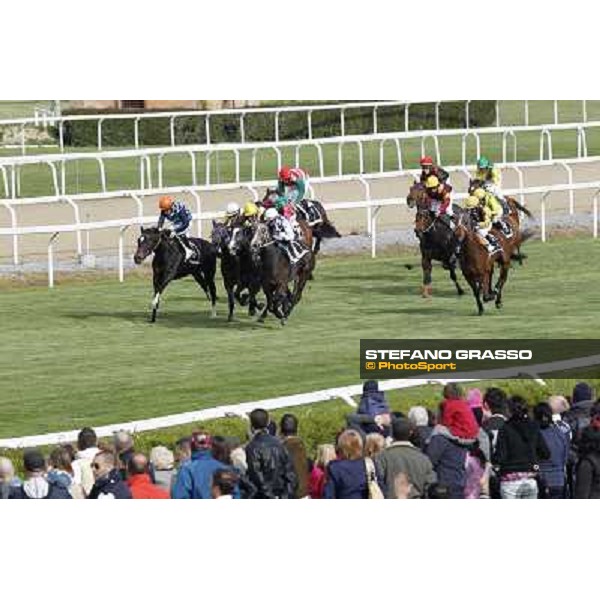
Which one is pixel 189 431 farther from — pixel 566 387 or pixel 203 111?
pixel 203 111

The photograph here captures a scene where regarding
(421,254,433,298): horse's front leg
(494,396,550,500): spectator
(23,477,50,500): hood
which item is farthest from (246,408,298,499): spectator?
(421,254,433,298): horse's front leg

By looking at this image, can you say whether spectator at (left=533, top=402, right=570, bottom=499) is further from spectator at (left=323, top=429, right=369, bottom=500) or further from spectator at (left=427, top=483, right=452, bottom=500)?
spectator at (left=323, top=429, right=369, bottom=500)

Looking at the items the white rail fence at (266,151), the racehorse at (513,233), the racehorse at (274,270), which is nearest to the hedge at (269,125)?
the white rail fence at (266,151)

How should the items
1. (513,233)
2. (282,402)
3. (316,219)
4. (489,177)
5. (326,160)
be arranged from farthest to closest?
(326,160)
(489,177)
(513,233)
(316,219)
(282,402)

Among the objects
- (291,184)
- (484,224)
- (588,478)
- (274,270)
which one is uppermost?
(291,184)

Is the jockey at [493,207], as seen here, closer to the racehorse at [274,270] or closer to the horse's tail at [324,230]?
the horse's tail at [324,230]

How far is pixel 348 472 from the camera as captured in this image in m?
10.5

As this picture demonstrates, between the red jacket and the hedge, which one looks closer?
the red jacket

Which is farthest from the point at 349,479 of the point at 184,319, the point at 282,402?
the point at 184,319

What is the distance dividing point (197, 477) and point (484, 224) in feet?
30.8

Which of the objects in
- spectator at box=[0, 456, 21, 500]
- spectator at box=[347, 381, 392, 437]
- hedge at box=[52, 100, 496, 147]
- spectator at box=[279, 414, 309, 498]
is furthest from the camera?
hedge at box=[52, 100, 496, 147]

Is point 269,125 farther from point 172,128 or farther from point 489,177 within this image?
point 489,177

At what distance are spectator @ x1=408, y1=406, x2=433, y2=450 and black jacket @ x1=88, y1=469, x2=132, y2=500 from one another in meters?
1.58

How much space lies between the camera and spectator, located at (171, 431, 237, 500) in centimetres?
1041
